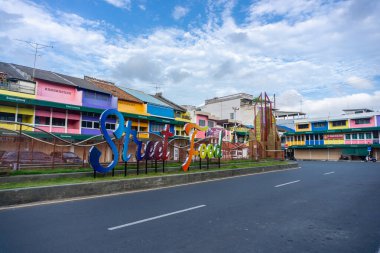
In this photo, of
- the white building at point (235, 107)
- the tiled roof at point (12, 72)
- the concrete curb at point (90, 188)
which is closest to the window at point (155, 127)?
the tiled roof at point (12, 72)

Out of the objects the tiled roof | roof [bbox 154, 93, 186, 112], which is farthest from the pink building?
roof [bbox 154, 93, 186, 112]

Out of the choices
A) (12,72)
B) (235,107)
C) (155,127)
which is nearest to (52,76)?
(12,72)

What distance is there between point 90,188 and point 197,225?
18.2 ft

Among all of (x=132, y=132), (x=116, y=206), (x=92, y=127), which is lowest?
(x=116, y=206)

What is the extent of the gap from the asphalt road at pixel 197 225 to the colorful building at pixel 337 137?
50.3 meters

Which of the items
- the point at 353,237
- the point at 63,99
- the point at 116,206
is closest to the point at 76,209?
the point at 116,206

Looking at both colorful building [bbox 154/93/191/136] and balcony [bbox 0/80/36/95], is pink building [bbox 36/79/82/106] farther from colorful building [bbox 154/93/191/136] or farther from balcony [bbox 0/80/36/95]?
colorful building [bbox 154/93/191/136]

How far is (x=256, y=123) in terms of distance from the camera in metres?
36.2

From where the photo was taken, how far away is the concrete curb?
796 centimetres

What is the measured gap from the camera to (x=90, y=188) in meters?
9.84

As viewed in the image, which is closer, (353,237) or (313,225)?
(353,237)

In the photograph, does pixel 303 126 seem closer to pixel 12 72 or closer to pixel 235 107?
pixel 235 107

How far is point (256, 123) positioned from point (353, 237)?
31614 mm

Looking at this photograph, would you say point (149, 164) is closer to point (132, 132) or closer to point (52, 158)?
point (132, 132)
